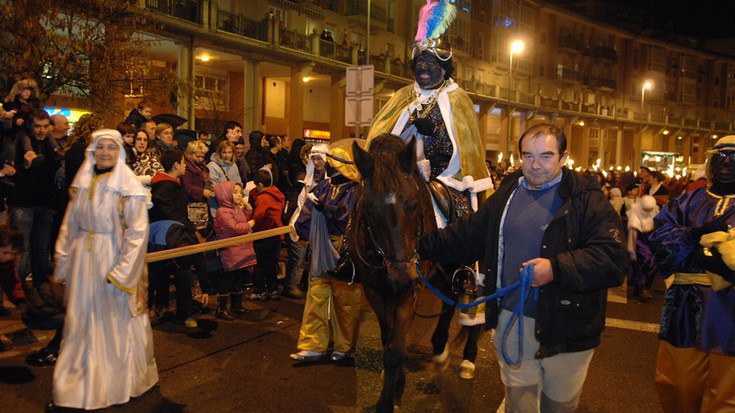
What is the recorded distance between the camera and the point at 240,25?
27625mm

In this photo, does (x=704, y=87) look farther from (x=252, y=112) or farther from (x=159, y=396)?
(x=159, y=396)

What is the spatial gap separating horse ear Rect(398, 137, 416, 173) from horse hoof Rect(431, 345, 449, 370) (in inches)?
93.4

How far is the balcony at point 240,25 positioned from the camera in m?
26.9

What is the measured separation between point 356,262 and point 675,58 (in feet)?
274

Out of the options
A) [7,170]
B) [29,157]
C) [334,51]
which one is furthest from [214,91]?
[7,170]

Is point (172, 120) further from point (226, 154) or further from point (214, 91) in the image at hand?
point (214, 91)

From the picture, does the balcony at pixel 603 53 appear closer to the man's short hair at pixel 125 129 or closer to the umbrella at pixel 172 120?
the umbrella at pixel 172 120

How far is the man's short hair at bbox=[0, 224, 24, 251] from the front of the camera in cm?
568

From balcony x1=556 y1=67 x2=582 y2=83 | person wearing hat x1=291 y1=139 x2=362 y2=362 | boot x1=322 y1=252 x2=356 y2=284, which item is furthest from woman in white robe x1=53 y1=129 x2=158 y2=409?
balcony x1=556 y1=67 x2=582 y2=83

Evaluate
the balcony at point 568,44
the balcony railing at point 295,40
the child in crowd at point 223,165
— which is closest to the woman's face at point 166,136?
the child in crowd at point 223,165

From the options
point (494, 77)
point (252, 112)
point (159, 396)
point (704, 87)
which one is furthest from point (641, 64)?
point (159, 396)

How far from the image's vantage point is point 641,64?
70688 mm

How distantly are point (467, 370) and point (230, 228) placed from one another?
372 cm

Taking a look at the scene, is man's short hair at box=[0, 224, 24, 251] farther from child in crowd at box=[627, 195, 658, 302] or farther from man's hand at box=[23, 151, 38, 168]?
child in crowd at box=[627, 195, 658, 302]
